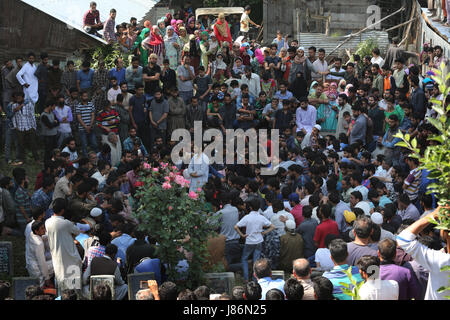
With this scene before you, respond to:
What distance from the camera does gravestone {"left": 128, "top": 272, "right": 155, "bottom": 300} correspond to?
810cm

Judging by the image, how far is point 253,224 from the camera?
1043 centimetres

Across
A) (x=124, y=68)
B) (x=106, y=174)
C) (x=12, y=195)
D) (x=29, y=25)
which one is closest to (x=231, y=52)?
(x=124, y=68)

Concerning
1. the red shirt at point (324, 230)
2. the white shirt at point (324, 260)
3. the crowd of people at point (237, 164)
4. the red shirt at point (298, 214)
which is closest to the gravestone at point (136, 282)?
the crowd of people at point (237, 164)

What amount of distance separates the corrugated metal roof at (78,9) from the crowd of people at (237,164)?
1.61ft

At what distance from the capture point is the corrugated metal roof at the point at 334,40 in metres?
22.3

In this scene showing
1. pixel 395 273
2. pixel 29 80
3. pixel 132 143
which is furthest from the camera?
pixel 29 80

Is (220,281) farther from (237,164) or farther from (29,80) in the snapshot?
(29,80)

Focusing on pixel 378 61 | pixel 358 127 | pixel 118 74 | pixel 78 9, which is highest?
pixel 78 9

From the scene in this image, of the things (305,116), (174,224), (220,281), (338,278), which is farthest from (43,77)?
(338,278)

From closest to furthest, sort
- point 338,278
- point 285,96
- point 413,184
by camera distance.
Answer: point 338,278, point 413,184, point 285,96

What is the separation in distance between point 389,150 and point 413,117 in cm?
105

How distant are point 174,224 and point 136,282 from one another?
995 mm
